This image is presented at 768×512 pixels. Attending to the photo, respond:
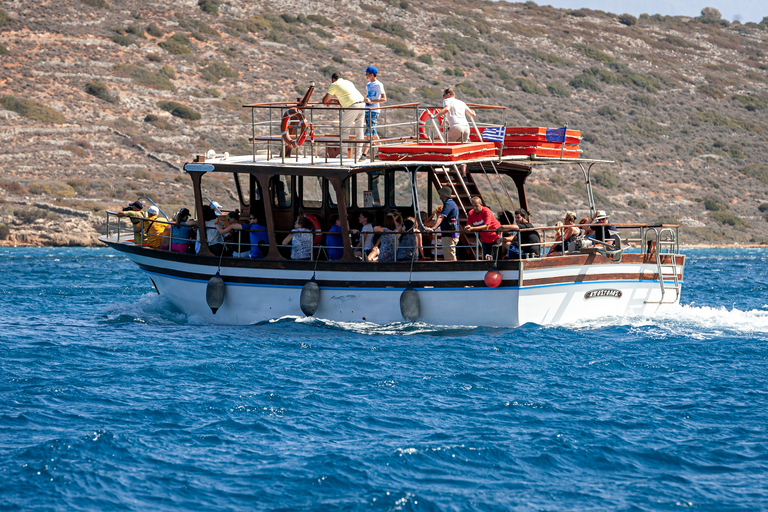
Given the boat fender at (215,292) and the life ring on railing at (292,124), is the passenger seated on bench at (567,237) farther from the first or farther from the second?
the boat fender at (215,292)

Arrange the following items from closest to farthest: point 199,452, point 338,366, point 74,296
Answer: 1. point 199,452
2. point 338,366
3. point 74,296

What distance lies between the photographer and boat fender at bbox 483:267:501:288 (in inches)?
621

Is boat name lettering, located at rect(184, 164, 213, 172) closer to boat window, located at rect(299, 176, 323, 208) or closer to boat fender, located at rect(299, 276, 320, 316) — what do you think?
boat window, located at rect(299, 176, 323, 208)

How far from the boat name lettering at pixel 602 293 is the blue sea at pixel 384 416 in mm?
594

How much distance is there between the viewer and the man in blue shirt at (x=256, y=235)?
17672 mm

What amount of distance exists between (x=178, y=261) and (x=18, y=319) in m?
4.36

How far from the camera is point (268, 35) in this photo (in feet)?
263

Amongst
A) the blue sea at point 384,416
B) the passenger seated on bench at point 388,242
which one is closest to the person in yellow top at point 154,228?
the blue sea at point 384,416

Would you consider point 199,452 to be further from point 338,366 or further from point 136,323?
point 136,323

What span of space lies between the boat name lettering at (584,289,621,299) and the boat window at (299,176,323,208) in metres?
5.83

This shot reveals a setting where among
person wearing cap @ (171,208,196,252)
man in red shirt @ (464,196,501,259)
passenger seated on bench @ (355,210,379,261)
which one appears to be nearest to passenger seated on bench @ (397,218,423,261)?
passenger seated on bench @ (355,210,379,261)

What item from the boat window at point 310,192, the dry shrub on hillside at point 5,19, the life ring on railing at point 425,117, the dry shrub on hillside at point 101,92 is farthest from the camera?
the dry shrub on hillside at point 5,19

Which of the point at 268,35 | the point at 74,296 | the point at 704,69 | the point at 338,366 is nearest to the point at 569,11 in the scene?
the point at 704,69

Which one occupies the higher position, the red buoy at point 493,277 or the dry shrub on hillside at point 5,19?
the dry shrub on hillside at point 5,19
